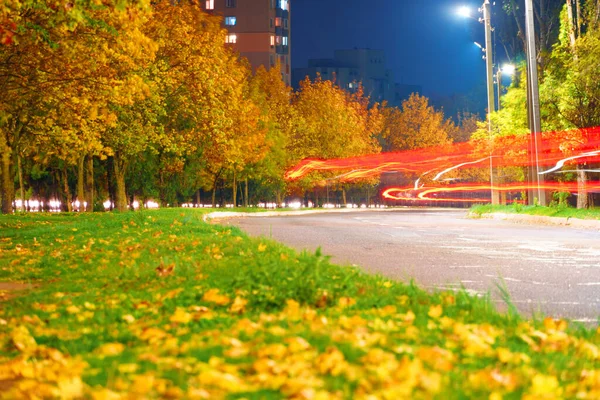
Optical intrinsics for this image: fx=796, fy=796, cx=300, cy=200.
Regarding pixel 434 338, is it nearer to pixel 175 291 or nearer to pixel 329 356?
pixel 329 356

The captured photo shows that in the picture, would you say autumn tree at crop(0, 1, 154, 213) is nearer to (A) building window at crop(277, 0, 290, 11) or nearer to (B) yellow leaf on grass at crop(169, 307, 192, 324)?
(B) yellow leaf on grass at crop(169, 307, 192, 324)

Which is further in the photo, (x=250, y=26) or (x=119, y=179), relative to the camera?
(x=250, y=26)

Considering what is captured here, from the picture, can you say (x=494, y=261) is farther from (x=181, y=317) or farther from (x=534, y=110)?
(x=534, y=110)

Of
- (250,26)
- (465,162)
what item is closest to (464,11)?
(465,162)

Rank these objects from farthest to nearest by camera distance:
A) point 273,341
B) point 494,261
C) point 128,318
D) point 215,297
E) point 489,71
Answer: point 489,71
point 494,261
point 215,297
point 128,318
point 273,341

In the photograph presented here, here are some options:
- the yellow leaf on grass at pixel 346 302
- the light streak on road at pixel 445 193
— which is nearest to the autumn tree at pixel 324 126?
the light streak on road at pixel 445 193

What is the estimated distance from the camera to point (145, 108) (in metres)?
39.0

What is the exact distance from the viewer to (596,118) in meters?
33.8

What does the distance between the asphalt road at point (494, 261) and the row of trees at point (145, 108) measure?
591 centimetres

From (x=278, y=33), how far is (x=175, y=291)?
126241 mm

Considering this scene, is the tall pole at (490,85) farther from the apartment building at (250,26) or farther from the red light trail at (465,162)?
the apartment building at (250,26)

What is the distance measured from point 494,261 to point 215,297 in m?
7.56

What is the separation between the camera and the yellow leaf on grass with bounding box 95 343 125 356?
214 inches

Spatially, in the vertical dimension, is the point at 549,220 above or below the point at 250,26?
below
